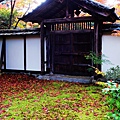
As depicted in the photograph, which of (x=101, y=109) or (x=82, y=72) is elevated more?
(x=82, y=72)

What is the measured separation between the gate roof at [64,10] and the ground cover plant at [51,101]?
2730mm

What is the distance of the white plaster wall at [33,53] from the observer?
1015cm

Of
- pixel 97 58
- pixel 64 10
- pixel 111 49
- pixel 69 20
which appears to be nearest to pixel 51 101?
pixel 97 58

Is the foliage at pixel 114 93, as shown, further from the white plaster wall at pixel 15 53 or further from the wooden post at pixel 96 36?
the white plaster wall at pixel 15 53

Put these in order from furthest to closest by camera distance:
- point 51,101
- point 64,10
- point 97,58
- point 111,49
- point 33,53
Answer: point 33,53, point 64,10, point 111,49, point 97,58, point 51,101

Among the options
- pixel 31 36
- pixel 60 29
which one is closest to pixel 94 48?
pixel 60 29

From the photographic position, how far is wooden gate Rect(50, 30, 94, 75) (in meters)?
8.70

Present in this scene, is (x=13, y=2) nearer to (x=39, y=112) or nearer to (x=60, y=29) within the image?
(x=60, y=29)

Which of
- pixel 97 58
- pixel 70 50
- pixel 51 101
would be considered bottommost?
pixel 51 101

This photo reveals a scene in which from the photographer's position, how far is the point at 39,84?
8.27 m

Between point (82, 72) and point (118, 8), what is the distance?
4399 millimetres

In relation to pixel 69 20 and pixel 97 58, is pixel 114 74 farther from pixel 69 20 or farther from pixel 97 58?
pixel 69 20

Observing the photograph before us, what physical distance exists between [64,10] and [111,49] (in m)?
2.91

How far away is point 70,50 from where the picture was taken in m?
8.99
